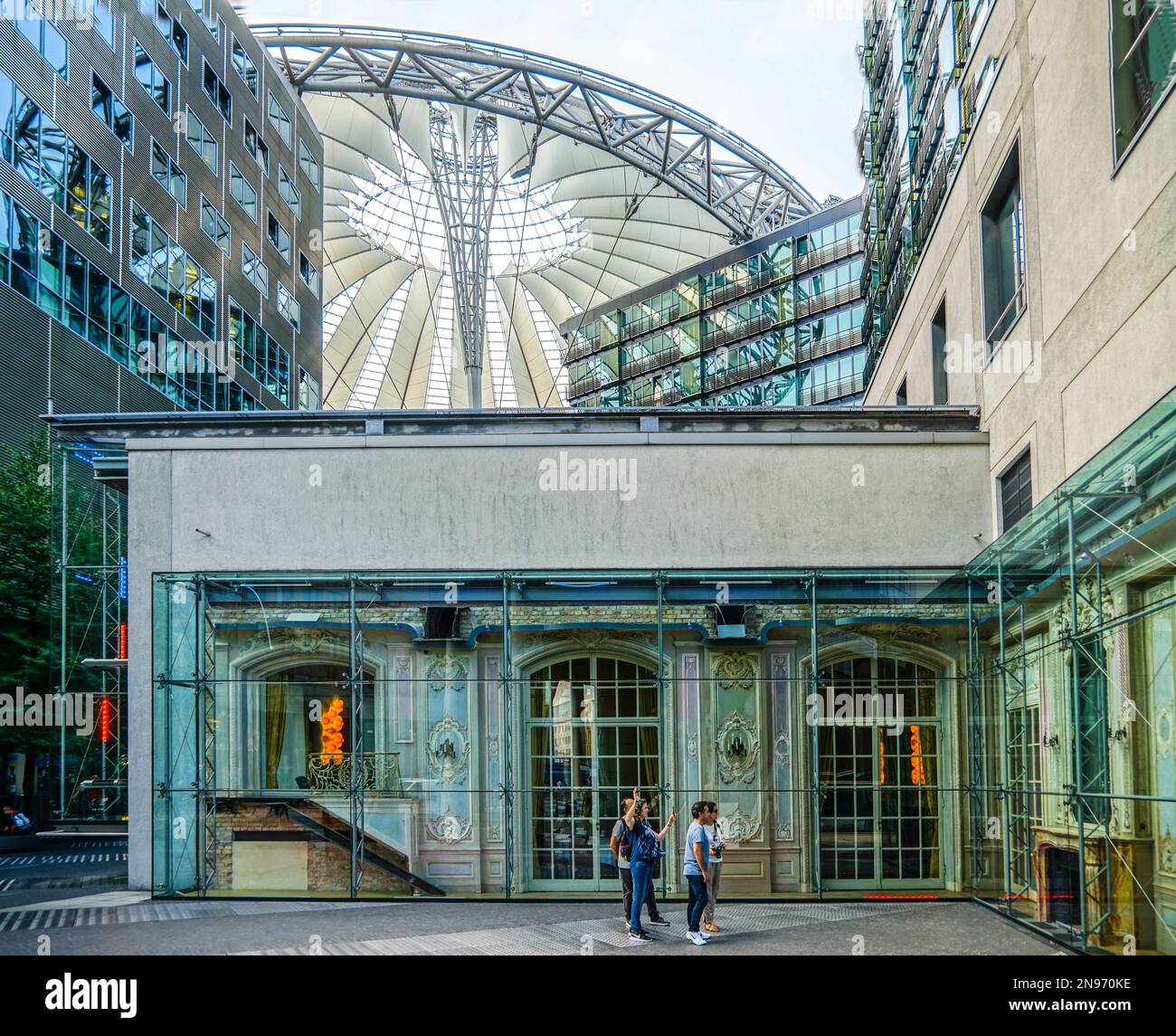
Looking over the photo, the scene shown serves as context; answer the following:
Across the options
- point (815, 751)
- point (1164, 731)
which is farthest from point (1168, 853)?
point (815, 751)

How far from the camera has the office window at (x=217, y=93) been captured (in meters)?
44.8

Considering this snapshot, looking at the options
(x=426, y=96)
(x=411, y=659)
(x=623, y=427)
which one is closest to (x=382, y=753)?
(x=411, y=659)

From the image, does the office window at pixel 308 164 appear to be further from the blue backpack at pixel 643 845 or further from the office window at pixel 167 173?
the blue backpack at pixel 643 845

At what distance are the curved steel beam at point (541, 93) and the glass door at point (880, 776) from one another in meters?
40.2

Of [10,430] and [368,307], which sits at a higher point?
[368,307]

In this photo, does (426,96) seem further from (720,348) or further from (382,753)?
(382,753)

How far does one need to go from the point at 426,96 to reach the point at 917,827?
4213cm

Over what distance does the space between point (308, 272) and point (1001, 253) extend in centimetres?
4149

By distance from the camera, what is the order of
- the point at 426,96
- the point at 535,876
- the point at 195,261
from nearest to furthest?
the point at 535,876 < the point at 195,261 < the point at 426,96

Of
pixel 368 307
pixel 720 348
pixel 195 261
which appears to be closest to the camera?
pixel 195 261

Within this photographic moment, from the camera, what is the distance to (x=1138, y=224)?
525 inches

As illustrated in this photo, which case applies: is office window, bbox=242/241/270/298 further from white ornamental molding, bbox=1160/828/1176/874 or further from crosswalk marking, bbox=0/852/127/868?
white ornamental molding, bbox=1160/828/1176/874

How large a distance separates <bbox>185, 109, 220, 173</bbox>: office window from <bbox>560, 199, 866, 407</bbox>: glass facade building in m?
19.8

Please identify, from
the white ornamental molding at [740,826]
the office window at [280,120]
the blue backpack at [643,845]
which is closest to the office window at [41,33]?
the office window at [280,120]
